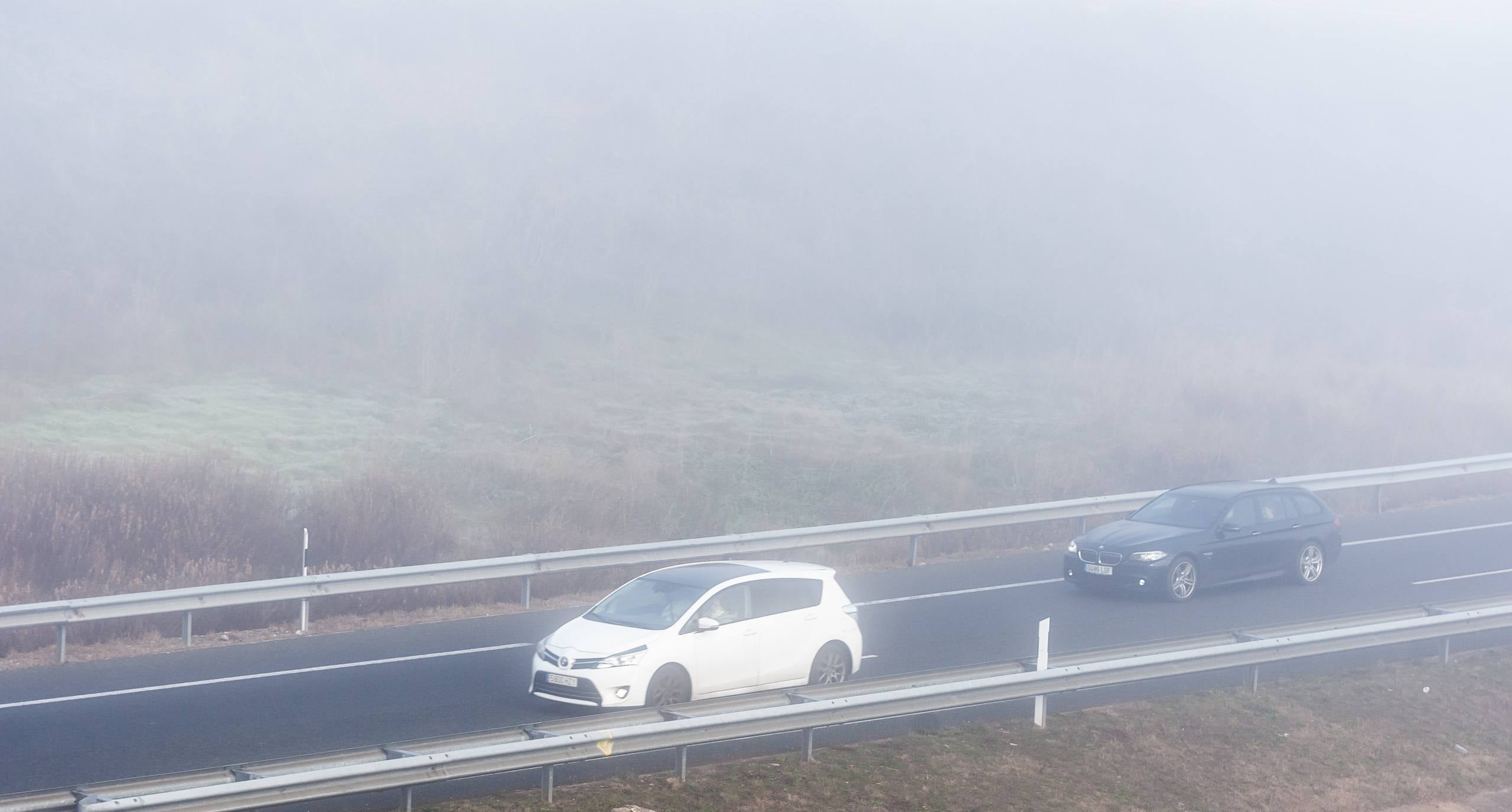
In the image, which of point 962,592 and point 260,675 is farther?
point 962,592

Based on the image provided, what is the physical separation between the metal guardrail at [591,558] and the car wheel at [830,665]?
5.45 m

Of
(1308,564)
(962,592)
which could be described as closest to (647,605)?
(962,592)

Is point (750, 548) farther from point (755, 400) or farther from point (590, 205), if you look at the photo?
point (590, 205)

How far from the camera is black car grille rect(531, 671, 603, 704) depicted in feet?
36.1

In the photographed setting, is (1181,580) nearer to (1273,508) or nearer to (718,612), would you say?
(1273,508)

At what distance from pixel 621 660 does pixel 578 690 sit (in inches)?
18.6

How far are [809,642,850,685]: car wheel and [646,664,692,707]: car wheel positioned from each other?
4.64ft

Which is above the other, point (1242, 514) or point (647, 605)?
point (1242, 514)

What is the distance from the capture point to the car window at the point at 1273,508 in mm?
17391

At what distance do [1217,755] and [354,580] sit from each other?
10127 mm

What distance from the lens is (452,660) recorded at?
13.7 metres

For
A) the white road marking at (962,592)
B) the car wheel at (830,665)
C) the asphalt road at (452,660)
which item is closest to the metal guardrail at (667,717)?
the asphalt road at (452,660)

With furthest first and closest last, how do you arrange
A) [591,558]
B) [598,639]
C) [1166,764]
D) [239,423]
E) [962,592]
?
[239,423] → [962,592] → [591,558] → [598,639] → [1166,764]

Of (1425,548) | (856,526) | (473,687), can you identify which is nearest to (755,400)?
(856,526)
